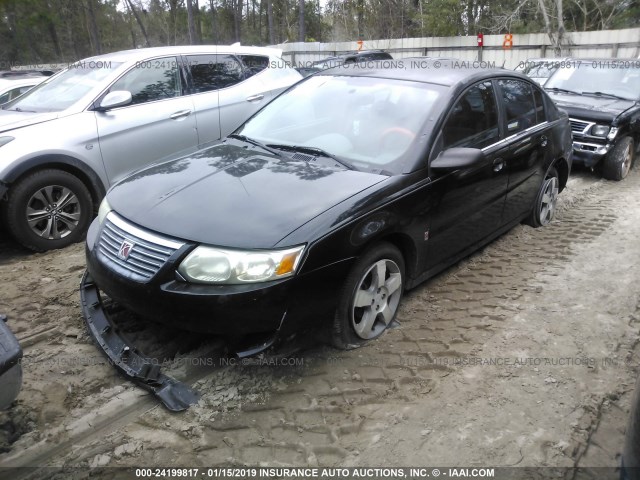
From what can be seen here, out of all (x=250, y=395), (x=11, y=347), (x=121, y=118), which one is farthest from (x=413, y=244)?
(x=121, y=118)

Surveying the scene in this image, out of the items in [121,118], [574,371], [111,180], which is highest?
[121,118]

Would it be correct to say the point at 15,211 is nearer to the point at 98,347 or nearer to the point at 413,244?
the point at 98,347

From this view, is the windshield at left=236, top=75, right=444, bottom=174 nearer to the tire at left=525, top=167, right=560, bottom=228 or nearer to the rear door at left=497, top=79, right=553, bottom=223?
the rear door at left=497, top=79, right=553, bottom=223

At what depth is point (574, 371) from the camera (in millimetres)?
3090

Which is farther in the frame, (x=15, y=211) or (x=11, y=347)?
(x=15, y=211)

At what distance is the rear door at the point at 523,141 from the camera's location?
14.1 feet

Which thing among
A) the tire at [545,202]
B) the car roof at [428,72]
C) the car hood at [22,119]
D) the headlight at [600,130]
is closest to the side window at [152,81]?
the car hood at [22,119]

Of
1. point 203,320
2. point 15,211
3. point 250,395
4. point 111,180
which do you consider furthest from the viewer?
point 111,180

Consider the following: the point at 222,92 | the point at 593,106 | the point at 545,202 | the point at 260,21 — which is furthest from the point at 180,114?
the point at 260,21

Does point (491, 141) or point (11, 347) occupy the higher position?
point (491, 141)

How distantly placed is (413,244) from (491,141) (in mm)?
1280

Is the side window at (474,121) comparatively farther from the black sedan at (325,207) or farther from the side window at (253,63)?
the side window at (253,63)

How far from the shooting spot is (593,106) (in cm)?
741

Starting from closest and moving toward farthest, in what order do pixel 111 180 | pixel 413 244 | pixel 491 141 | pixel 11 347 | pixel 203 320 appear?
pixel 11 347 < pixel 203 320 < pixel 413 244 < pixel 491 141 < pixel 111 180
